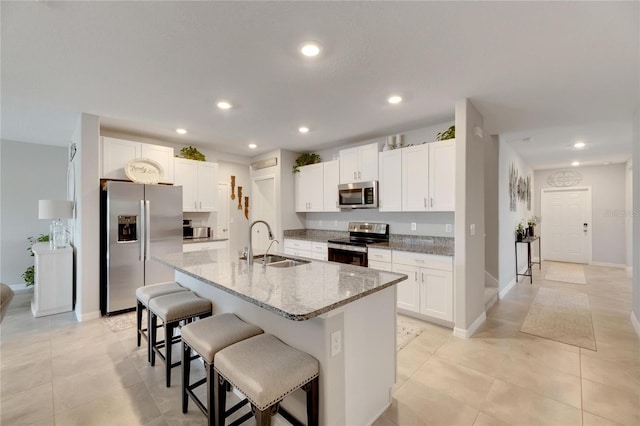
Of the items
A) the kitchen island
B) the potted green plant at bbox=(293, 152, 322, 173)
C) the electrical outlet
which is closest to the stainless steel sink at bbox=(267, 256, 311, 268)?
the kitchen island

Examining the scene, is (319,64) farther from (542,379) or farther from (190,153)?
(190,153)

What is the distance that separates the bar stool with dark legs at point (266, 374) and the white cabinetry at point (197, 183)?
145 inches

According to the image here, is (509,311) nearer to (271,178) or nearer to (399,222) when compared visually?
(399,222)

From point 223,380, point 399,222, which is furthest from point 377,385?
point 399,222

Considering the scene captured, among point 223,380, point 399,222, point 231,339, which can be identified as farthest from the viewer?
point 399,222

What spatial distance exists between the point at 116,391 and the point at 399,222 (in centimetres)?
375

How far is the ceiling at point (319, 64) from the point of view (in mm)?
1744

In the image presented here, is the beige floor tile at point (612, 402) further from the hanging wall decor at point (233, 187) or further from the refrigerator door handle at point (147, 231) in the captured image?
the hanging wall decor at point (233, 187)

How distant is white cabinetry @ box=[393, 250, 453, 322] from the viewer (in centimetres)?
329

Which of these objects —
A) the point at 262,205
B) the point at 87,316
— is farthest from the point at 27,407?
the point at 262,205

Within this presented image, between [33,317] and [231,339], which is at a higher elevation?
[231,339]

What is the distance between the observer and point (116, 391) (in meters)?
2.19

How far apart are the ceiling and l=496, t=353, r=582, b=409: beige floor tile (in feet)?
8.35

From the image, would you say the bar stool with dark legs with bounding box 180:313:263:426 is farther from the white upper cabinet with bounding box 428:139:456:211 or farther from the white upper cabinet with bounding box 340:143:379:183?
the white upper cabinet with bounding box 340:143:379:183
